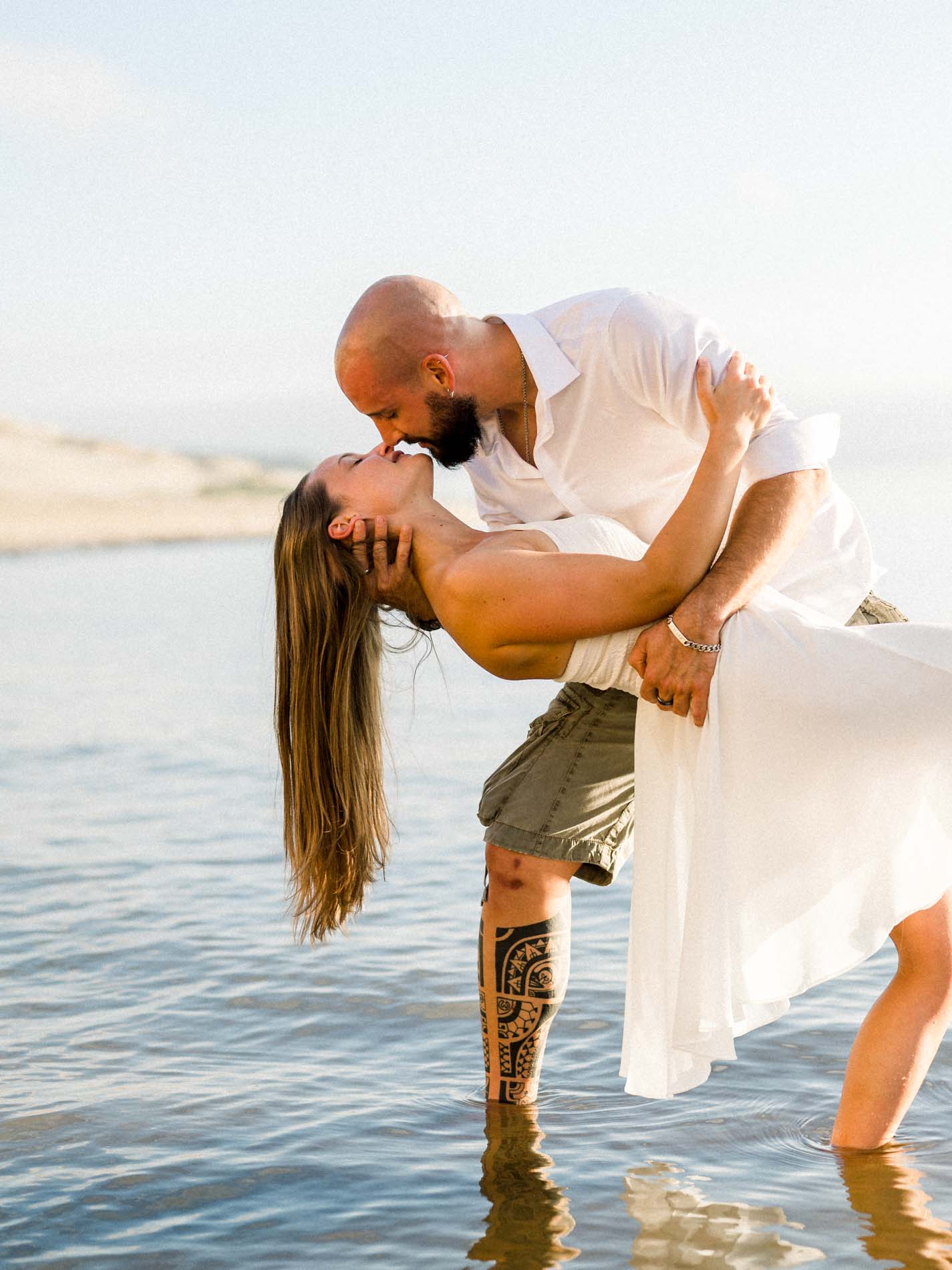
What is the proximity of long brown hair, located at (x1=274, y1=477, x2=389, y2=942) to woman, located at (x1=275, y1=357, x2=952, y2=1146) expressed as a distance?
13cm

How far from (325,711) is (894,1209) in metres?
1.72

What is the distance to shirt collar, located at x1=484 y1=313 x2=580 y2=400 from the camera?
3.61 meters

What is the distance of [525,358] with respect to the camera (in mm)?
3658

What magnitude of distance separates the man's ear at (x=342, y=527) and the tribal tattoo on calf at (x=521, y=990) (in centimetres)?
113

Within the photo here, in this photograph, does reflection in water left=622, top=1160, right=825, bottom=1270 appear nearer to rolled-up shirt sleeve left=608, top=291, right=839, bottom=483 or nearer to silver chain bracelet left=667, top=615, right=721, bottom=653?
silver chain bracelet left=667, top=615, right=721, bottom=653

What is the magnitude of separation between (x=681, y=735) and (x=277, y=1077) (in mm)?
1779

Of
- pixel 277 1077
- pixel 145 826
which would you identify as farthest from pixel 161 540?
pixel 277 1077

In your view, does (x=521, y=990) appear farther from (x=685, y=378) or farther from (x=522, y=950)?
(x=685, y=378)

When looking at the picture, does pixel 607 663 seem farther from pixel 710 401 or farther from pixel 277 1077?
pixel 277 1077

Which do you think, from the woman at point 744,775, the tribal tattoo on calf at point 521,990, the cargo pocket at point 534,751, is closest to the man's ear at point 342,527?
the woman at point 744,775

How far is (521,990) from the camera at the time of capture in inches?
157

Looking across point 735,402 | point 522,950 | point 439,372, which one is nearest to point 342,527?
point 439,372

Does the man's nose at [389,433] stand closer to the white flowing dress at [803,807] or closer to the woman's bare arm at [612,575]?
the woman's bare arm at [612,575]

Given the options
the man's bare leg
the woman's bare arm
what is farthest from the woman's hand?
the man's bare leg
